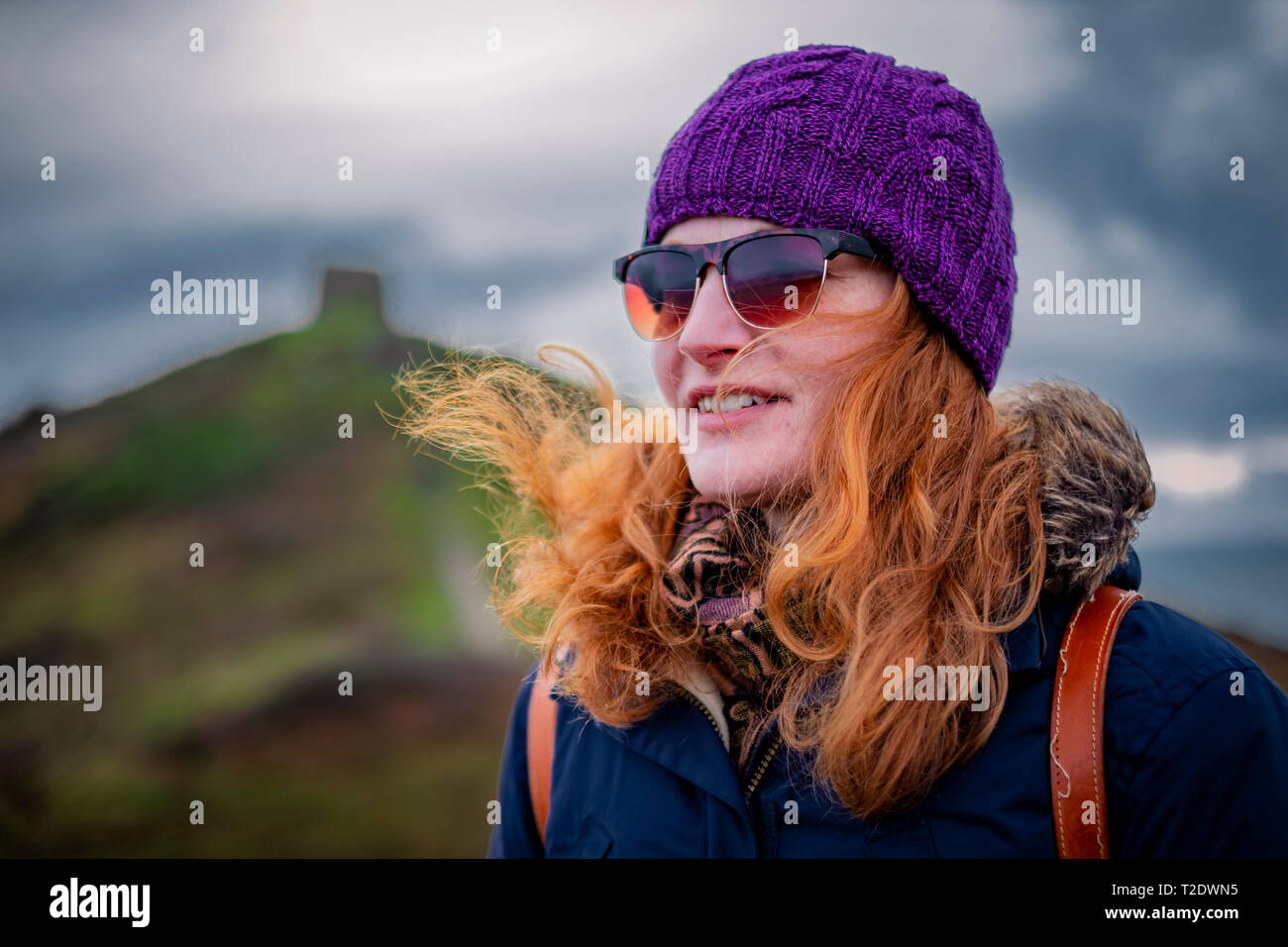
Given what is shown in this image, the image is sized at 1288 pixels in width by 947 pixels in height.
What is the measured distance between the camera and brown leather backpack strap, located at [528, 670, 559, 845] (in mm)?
1633

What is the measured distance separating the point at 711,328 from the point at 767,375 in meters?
0.16

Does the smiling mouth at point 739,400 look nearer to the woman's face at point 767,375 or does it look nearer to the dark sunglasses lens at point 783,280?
the woman's face at point 767,375

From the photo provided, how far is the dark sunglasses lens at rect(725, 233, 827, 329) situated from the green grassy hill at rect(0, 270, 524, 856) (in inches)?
128

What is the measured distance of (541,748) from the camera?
1.67 m

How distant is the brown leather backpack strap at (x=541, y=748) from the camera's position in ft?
5.36

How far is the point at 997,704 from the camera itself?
3.99ft

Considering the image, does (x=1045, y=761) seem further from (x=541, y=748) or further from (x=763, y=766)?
(x=541, y=748)

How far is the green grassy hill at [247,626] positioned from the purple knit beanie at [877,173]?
3104mm

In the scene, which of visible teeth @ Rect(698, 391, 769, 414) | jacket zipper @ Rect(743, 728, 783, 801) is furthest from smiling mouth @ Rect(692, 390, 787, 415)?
jacket zipper @ Rect(743, 728, 783, 801)

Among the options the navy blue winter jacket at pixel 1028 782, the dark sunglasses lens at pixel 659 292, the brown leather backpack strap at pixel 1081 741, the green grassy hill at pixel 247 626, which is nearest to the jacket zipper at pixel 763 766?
the navy blue winter jacket at pixel 1028 782

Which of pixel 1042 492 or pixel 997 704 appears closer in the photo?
pixel 997 704
